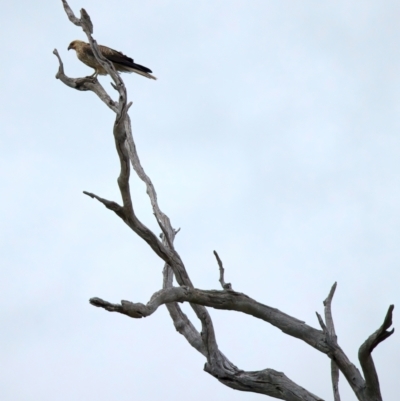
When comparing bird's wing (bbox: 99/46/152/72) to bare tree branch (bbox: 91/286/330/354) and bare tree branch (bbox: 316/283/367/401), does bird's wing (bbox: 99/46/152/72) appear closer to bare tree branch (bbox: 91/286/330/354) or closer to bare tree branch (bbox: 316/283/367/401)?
bare tree branch (bbox: 91/286/330/354)

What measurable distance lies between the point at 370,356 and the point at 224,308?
3.67ft

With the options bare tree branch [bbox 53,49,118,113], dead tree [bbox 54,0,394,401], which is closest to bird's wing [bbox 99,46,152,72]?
bare tree branch [bbox 53,49,118,113]

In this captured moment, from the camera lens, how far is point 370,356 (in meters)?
5.38

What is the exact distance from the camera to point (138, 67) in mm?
9852

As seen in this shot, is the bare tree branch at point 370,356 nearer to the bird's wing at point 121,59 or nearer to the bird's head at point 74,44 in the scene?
the bird's wing at point 121,59

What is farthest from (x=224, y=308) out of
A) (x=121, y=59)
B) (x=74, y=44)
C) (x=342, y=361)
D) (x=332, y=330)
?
(x=74, y=44)

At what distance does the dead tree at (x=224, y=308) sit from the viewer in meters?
5.27

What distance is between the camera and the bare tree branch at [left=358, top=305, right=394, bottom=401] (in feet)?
16.7

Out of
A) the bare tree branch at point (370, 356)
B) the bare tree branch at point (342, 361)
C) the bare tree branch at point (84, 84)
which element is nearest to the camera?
the bare tree branch at point (370, 356)

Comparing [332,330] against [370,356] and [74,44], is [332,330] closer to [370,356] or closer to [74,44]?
[370,356]

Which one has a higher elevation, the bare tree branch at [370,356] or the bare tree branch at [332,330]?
the bare tree branch at [332,330]

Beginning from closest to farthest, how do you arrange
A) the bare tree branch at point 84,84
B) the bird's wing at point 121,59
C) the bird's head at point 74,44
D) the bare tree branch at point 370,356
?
1. the bare tree branch at point 370,356
2. the bare tree branch at point 84,84
3. the bird's wing at point 121,59
4. the bird's head at point 74,44

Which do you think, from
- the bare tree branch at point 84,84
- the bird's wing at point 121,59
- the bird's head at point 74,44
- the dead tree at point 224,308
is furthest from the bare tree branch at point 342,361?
the bird's head at point 74,44

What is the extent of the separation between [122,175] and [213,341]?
169 cm
